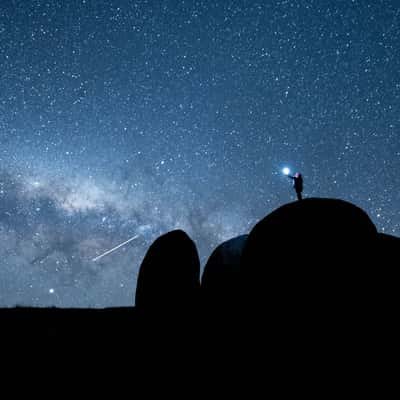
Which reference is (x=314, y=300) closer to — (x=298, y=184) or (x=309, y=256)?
(x=309, y=256)

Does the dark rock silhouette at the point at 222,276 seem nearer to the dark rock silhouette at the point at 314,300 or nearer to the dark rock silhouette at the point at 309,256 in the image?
the dark rock silhouette at the point at 314,300

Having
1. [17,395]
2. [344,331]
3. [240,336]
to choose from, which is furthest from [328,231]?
[17,395]

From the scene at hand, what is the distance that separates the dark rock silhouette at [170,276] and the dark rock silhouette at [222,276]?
1.45 ft

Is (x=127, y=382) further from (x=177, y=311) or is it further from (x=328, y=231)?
(x=328, y=231)

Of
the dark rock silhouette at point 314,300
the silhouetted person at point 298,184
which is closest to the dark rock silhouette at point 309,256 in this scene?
the dark rock silhouette at point 314,300

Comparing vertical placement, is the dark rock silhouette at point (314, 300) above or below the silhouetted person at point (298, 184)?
below

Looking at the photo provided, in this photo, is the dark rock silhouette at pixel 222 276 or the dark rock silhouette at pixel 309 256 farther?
the dark rock silhouette at pixel 222 276

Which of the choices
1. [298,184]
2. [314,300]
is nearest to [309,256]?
[314,300]

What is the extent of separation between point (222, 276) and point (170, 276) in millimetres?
1514

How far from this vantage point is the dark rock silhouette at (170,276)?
6031mm

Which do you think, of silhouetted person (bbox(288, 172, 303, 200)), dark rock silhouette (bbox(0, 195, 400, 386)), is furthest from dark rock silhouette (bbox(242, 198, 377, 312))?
silhouetted person (bbox(288, 172, 303, 200))

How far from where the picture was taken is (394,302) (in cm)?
352

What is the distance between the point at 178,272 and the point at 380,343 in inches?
148

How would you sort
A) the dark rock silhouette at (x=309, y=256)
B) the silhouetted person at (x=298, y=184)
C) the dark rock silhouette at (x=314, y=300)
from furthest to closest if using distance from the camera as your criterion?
the silhouetted person at (x=298, y=184)
the dark rock silhouette at (x=309, y=256)
the dark rock silhouette at (x=314, y=300)
